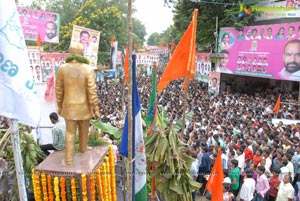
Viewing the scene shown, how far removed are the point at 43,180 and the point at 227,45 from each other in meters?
15.4

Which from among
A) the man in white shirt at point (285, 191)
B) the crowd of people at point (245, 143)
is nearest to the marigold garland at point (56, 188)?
the crowd of people at point (245, 143)

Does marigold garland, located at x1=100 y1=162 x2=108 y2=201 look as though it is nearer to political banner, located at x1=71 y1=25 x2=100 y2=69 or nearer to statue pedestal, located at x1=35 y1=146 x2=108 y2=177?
statue pedestal, located at x1=35 y1=146 x2=108 y2=177

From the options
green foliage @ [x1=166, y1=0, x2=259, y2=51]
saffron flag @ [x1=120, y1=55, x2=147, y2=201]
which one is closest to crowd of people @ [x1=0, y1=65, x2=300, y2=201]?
saffron flag @ [x1=120, y1=55, x2=147, y2=201]

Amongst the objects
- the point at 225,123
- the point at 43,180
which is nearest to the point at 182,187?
the point at 43,180

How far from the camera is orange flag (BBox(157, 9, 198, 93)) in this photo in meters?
4.75

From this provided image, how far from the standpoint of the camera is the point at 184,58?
486cm

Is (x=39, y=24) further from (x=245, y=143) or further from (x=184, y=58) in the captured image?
(x=184, y=58)

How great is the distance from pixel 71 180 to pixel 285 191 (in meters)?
3.85

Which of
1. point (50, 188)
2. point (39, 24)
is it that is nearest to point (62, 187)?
point (50, 188)

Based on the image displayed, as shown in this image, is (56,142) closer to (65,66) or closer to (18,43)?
(65,66)

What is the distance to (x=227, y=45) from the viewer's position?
17.9 metres

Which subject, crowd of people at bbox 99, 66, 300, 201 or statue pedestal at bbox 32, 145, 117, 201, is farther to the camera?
crowd of people at bbox 99, 66, 300, 201

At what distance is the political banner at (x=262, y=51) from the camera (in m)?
13.9

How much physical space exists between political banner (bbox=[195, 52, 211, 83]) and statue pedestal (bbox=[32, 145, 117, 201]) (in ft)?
45.6
